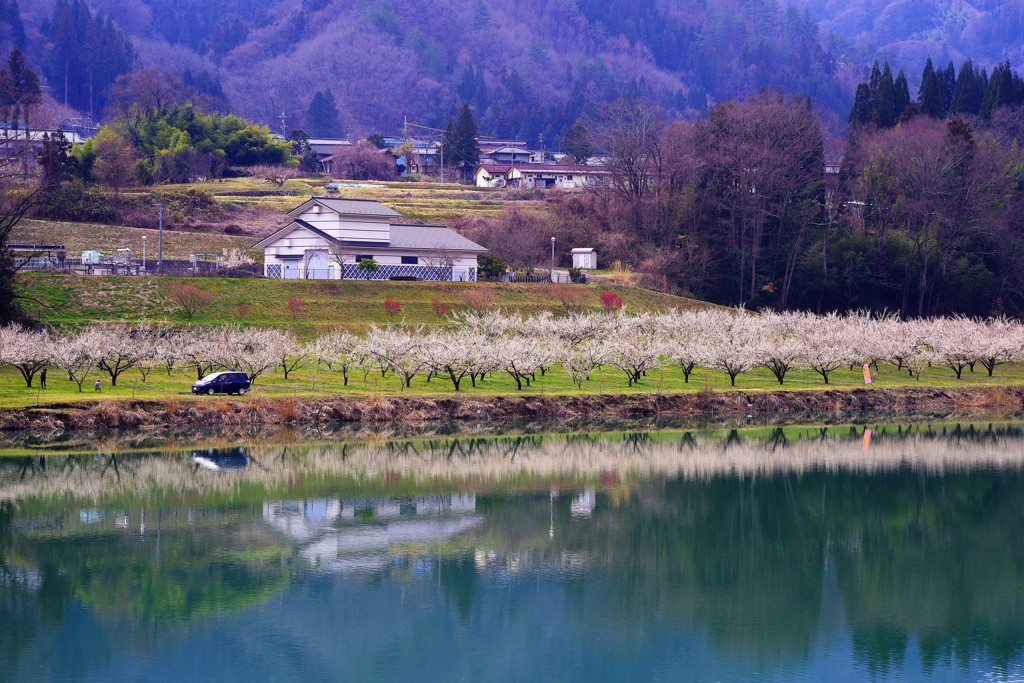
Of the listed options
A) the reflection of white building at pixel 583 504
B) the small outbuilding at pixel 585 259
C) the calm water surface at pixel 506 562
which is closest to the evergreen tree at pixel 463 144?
the small outbuilding at pixel 585 259

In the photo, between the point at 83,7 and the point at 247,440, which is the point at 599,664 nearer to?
the point at 247,440

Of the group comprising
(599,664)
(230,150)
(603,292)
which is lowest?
(599,664)

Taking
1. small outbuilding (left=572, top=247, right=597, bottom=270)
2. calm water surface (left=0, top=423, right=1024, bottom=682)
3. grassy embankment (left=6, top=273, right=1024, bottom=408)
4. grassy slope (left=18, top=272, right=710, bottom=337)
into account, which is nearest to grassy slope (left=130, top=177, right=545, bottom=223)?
small outbuilding (left=572, top=247, right=597, bottom=270)

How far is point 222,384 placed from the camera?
42062 millimetres

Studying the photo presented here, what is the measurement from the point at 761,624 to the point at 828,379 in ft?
105

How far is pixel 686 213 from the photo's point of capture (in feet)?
243

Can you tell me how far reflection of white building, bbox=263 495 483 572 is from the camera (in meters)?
25.9

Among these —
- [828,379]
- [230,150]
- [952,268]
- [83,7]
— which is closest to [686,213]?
[952,268]

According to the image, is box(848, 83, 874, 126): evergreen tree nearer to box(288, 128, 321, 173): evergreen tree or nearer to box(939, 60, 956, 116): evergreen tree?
box(939, 60, 956, 116): evergreen tree

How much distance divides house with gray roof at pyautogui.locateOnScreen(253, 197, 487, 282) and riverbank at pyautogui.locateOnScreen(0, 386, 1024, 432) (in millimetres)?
22389

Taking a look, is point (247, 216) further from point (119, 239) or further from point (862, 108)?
point (862, 108)

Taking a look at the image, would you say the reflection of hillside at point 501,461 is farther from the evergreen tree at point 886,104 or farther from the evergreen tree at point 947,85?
the evergreen tree at point 947,85

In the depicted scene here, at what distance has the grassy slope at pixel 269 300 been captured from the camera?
5212 centimetres

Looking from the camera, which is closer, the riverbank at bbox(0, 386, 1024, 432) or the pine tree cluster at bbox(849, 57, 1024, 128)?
the riverbank at bbox(0, 386, 1024, 432)
